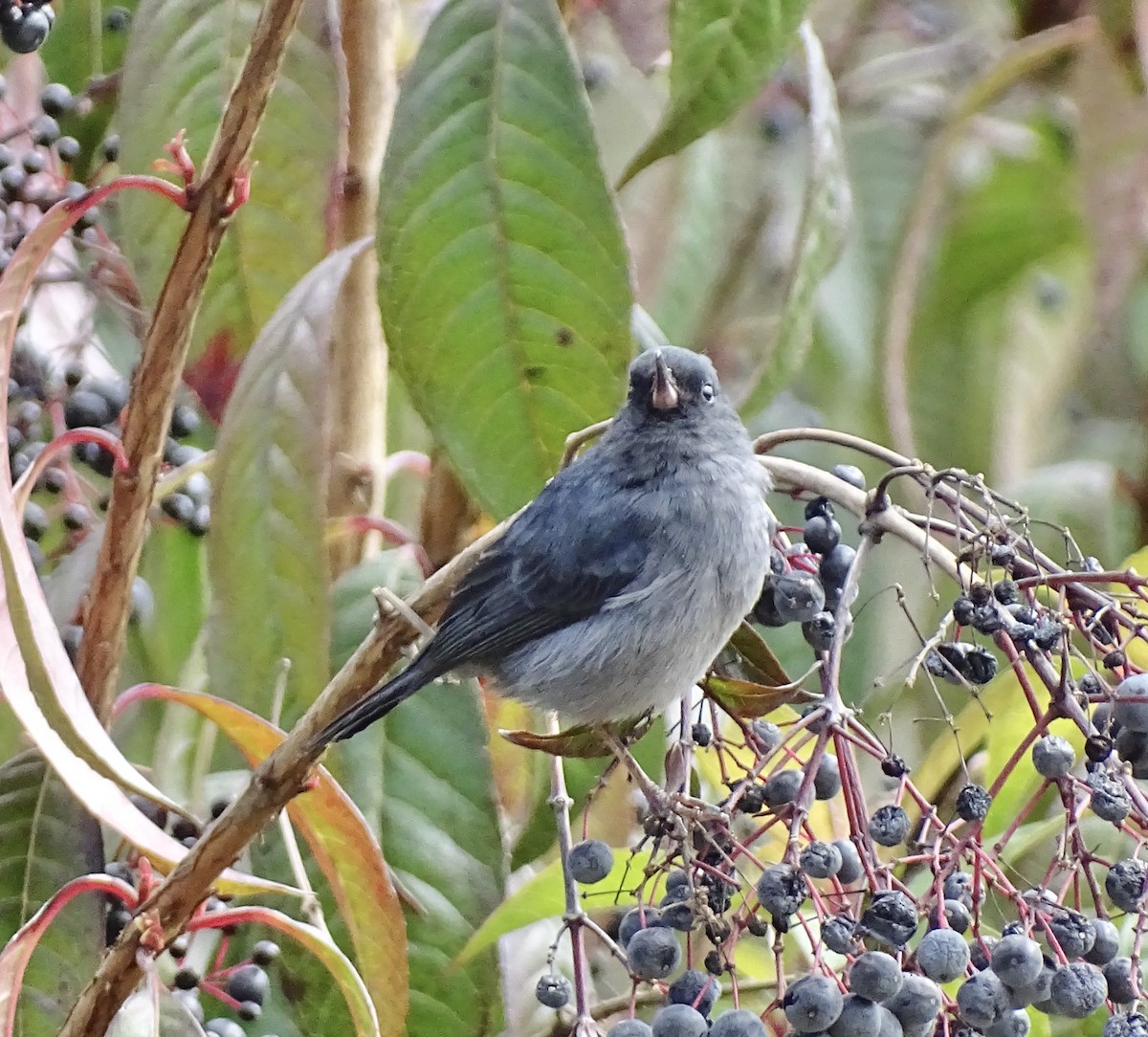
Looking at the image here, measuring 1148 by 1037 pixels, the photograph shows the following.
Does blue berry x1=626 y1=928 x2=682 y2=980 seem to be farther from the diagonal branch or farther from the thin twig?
the diagonal branch

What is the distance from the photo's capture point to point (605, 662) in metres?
1.67

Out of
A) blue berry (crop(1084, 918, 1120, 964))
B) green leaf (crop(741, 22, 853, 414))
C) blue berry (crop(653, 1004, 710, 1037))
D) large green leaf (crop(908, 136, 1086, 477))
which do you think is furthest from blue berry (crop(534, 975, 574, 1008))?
large green leaf (crop(908, 136, 1086, 477))

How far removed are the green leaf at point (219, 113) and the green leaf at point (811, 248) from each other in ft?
1.82

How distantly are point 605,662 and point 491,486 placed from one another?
34 cm

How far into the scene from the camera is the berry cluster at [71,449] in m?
1.64

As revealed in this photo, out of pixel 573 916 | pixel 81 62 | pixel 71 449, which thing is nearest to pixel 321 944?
pixel 573 916

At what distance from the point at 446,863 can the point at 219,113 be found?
2.72 ft

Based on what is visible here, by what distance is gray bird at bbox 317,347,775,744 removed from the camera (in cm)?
158

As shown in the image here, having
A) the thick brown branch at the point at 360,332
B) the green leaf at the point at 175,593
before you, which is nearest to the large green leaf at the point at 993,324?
the thick brown branch at the point at 360,332

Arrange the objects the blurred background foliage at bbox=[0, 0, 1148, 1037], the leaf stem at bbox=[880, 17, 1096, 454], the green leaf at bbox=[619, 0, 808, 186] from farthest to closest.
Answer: the leaf stem at bbox=[880, 17, 1096, 454] < the green leaf at bbox=[619, 0, 808, 186] < the blurred background foliage at bbox=[0, 0, 1148, 1037]

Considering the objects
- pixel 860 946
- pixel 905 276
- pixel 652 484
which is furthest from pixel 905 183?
pixel 860 946

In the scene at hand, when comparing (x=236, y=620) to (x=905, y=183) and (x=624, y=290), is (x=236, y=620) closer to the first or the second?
(x=624, y=290)

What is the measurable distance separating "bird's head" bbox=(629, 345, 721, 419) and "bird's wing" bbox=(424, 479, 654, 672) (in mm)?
159

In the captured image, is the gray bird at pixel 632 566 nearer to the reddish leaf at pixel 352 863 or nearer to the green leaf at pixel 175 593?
the reddish leaf at pixel 352 863
